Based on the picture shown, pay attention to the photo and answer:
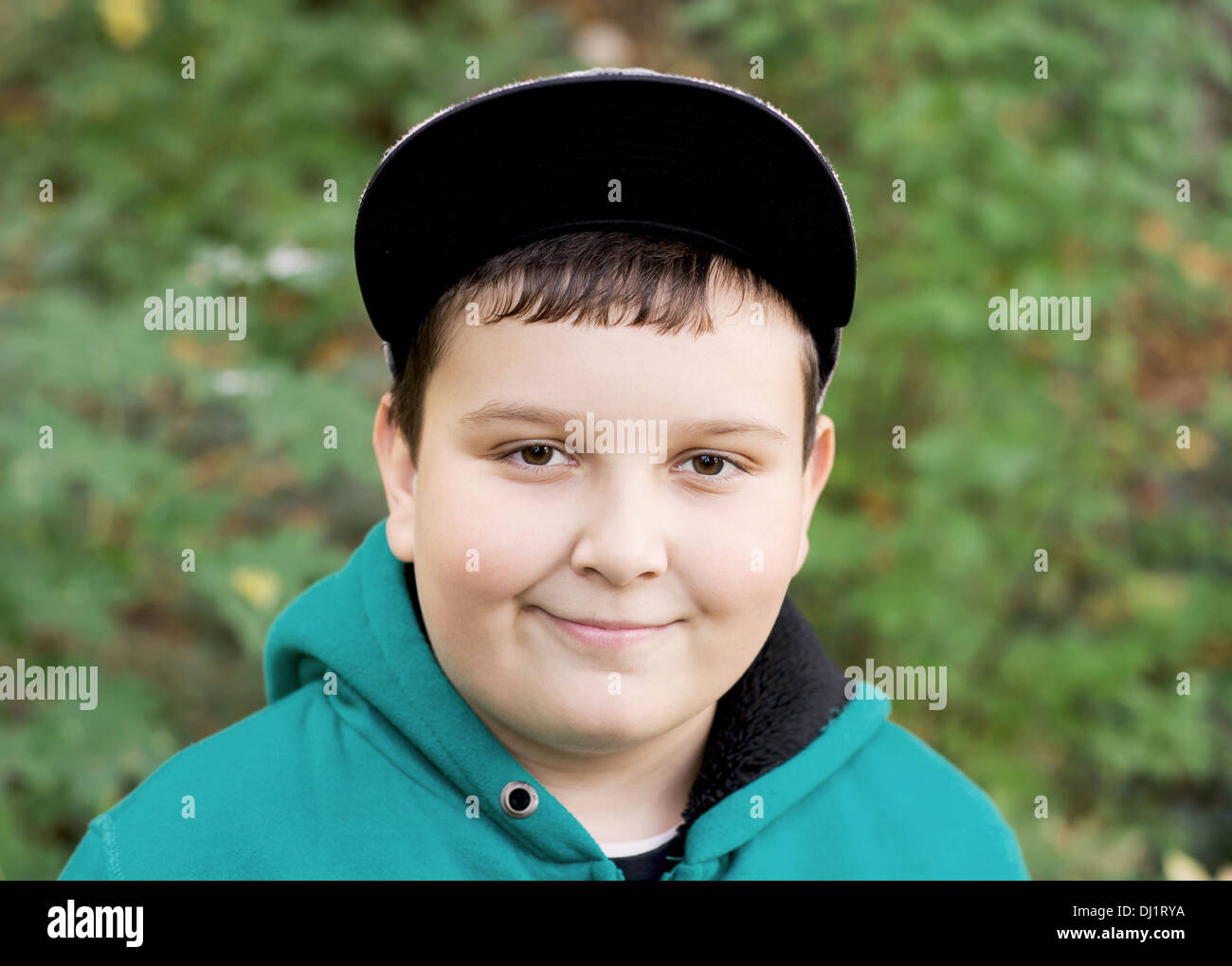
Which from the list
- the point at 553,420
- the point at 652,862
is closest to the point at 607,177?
the point at 553,420

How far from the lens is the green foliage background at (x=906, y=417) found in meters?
2.33

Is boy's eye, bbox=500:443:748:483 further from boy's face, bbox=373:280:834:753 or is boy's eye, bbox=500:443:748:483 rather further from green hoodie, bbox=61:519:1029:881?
green hoodie, bbox=61:519:1029:881

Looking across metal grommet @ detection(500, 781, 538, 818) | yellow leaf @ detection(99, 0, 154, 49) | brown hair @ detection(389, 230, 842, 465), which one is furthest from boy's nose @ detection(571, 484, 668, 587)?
yellow leaf @ detection(99, 0, 154, 49)

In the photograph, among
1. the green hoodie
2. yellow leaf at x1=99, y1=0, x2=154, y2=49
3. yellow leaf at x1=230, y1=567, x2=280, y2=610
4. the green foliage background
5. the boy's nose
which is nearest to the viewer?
the boy's nose

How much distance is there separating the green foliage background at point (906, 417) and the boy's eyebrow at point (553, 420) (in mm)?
1224

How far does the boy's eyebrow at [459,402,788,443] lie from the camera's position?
3.42ft

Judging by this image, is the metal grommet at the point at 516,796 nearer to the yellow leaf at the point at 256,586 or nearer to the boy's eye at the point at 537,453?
the boy's eye at the point at 537,453

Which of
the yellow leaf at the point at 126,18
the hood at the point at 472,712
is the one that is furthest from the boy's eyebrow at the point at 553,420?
the yellow leaf at the point at 126,18

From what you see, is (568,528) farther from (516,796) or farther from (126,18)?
(126,18)

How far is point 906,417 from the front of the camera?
314 cm

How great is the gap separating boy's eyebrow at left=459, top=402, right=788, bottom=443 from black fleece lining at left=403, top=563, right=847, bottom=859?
0.28 metres

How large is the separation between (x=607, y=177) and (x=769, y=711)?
0.61 m
